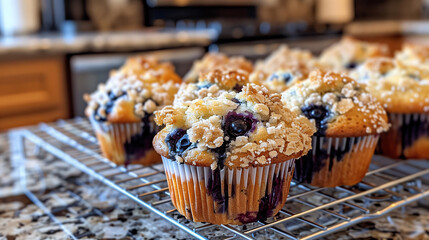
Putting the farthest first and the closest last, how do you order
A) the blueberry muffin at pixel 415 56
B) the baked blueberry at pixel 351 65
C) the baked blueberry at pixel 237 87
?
the baked blueberry at pixel 351 65, the blueberry muffin at pixel 415 56, the baked blueberry at pixel 237 87

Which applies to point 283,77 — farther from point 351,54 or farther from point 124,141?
point 351,54

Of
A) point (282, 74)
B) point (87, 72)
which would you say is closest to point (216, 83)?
point (282, 74)

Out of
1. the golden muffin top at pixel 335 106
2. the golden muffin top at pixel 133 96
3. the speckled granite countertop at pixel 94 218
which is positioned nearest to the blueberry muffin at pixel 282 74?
the golden muffin top at pixel 335 106

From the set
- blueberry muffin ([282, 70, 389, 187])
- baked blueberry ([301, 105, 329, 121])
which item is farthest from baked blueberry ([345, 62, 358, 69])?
baked blueberry ([301, 105, 329, 121])

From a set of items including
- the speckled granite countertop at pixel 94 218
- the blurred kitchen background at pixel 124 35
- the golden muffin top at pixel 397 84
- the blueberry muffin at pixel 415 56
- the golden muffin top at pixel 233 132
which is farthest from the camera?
the blurred kitchen background at pixel 124 35

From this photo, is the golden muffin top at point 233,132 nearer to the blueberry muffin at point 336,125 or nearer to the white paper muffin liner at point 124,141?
the blueberry muffin at point 336,125

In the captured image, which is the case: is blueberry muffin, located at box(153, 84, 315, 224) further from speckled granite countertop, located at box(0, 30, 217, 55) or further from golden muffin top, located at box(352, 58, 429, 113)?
speckled granite countertop, located at box(0, 30, 217, 55)
